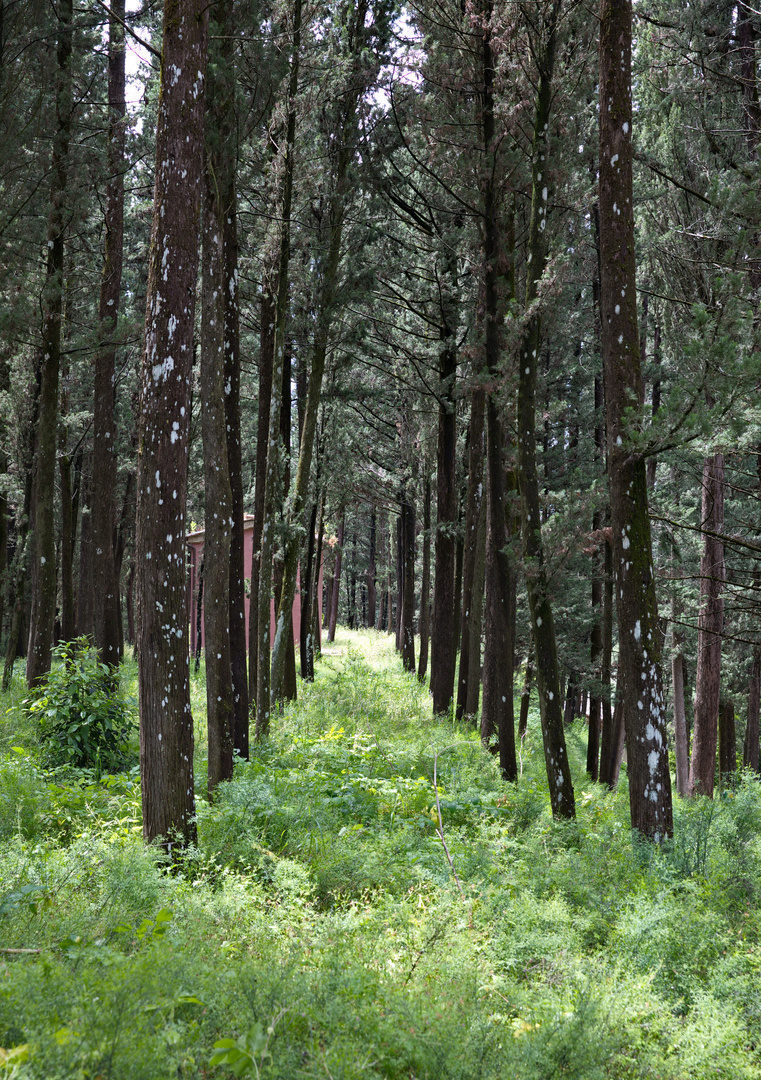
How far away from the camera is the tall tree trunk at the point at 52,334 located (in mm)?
11203

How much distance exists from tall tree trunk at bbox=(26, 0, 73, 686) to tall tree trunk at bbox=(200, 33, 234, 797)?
4.19 metres

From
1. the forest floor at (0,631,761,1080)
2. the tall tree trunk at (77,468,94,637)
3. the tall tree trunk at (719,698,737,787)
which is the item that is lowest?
the tall tree trunk at (719,698,737,787)

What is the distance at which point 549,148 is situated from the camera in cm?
862

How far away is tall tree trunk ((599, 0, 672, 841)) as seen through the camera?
6.69 m

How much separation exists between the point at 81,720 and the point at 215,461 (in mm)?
4251

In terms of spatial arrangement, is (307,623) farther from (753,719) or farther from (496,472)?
(753,719)

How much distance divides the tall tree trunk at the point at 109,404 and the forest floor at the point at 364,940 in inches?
195

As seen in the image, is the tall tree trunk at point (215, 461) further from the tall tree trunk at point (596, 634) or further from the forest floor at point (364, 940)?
the tall tree trunk at point (596, 634)

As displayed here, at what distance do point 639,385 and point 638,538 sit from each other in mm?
1528

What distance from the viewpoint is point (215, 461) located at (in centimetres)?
803

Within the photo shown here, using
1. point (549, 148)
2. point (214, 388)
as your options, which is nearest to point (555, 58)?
point (549, 148)

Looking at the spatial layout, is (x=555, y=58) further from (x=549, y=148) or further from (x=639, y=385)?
(x=639, y=385)

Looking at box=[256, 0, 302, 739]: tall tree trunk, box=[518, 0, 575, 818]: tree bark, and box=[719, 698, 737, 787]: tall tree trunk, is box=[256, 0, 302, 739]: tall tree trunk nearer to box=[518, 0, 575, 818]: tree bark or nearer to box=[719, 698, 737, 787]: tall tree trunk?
box=[518, 0, 575, 818]: tree bark

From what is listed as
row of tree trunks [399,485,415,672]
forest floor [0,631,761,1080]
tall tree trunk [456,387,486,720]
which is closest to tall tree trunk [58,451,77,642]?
forest floor [0,631,761,1080]
